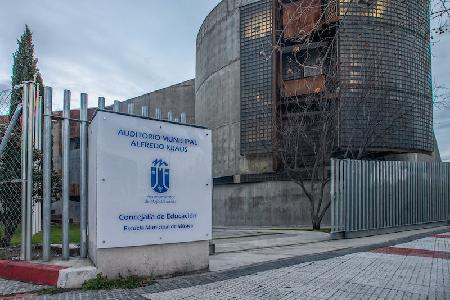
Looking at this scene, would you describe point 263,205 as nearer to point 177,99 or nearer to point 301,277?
point 177,99

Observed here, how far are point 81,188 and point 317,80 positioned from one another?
17.0m

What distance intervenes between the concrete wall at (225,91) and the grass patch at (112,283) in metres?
20.7

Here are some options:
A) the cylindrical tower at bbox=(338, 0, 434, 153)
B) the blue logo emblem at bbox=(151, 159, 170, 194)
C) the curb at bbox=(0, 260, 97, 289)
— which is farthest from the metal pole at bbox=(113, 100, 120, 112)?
the cylindrical tower at bbox=(338, 0, 434, 153)

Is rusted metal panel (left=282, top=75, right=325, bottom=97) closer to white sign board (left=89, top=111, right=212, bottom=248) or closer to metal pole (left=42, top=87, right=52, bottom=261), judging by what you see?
white sign board (left=89, top=111, right=212, bottom=248)

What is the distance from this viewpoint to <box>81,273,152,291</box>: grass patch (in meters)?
5.48

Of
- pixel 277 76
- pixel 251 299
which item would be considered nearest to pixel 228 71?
pixel 277 76

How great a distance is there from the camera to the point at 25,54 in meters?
12.2

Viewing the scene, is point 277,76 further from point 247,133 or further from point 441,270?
point 441,270

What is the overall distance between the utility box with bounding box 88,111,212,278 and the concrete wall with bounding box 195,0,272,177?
1945 cm

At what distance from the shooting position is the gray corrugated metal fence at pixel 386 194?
13.9 m

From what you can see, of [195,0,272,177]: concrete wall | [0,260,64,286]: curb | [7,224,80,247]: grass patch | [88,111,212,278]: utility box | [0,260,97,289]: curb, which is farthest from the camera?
[195,0,272,177]: concrete wall

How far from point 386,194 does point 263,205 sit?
10.6 m

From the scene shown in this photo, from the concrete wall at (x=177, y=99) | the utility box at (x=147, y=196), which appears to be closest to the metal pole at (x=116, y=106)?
the utility box at (x=147, y=196)

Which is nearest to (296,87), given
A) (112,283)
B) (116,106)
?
(116,106)
